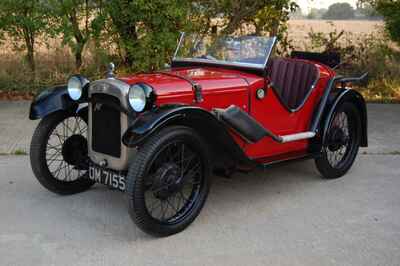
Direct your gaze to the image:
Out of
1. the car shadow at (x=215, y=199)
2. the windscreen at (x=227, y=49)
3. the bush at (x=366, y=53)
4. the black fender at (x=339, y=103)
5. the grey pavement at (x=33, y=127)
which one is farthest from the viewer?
the bush at (x=366, y=53)

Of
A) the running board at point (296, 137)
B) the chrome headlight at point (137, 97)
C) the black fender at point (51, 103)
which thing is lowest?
the running board at point (296, 137)

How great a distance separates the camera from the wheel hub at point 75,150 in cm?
446

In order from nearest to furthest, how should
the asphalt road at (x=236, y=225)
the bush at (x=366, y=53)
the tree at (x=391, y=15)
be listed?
the asphalt road at (x=236, y=225), the tree at (x=391, y=15), the bush at (x=366, y=53)

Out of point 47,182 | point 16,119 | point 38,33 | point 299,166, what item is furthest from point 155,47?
point 47,182

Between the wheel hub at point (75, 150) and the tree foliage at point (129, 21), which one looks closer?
the wheel hub at point (75, 150)

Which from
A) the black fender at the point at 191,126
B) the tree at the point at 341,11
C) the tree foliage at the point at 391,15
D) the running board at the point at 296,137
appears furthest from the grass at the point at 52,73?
the tree at the point at 341,11

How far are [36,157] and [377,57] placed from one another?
25.3 ft

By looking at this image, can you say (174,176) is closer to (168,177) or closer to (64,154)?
(168,177)

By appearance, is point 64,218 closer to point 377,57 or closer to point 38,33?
point 38,33

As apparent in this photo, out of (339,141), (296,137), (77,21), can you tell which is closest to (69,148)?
(296,137)

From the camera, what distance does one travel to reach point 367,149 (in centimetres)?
608

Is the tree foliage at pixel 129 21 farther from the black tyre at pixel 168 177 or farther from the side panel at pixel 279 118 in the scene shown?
the black tyre at pixel 168 177

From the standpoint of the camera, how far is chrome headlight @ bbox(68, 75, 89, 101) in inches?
164

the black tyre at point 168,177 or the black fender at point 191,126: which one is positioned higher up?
the black fender at point 191,126
